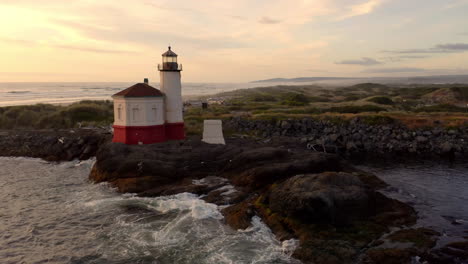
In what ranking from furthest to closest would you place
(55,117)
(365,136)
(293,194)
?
(55,117) → (365,136) → (293,194)

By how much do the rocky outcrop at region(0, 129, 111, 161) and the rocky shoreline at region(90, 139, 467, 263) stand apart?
7.40m

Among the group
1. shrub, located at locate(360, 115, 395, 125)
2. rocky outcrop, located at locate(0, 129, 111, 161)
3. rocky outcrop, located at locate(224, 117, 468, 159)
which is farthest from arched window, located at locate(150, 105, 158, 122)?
shrub, located at locate(360, 115, 395, 125)

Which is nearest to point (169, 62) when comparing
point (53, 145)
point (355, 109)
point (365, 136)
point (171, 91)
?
point (171, 91)

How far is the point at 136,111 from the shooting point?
26.3m

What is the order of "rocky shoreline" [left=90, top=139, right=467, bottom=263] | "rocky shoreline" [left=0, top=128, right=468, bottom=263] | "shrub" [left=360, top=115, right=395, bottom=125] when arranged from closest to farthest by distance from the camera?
1. "rocky shoreline" [left=90, top=139, right=467, bottom=263]
2. "rocky shoreline" [left=0, top=128, right=468, bottom=263]
3. "shrub" [left=360, top=115, right=395, bottom=125]

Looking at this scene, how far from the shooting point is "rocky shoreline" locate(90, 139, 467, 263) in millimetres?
12641

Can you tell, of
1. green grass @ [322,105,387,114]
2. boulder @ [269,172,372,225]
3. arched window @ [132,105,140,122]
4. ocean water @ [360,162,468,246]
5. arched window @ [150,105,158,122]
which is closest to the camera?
boulder @ [269,172,372,225]

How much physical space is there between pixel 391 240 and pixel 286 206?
14.0 ft

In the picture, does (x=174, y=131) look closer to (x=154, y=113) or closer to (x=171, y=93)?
(x=154, y=113)

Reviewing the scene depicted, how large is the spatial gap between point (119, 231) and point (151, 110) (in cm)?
1301

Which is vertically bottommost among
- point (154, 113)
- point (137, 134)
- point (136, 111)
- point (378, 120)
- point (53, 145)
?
point (53, 145)

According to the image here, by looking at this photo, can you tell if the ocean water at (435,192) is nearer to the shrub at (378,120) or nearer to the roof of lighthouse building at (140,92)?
the shrub at (378,120)

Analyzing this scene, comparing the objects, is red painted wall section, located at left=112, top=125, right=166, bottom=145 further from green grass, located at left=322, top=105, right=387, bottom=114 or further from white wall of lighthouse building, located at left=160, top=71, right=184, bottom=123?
green grass, located at left=322, top=105, right=387, bottom=114

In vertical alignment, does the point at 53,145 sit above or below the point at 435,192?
above
